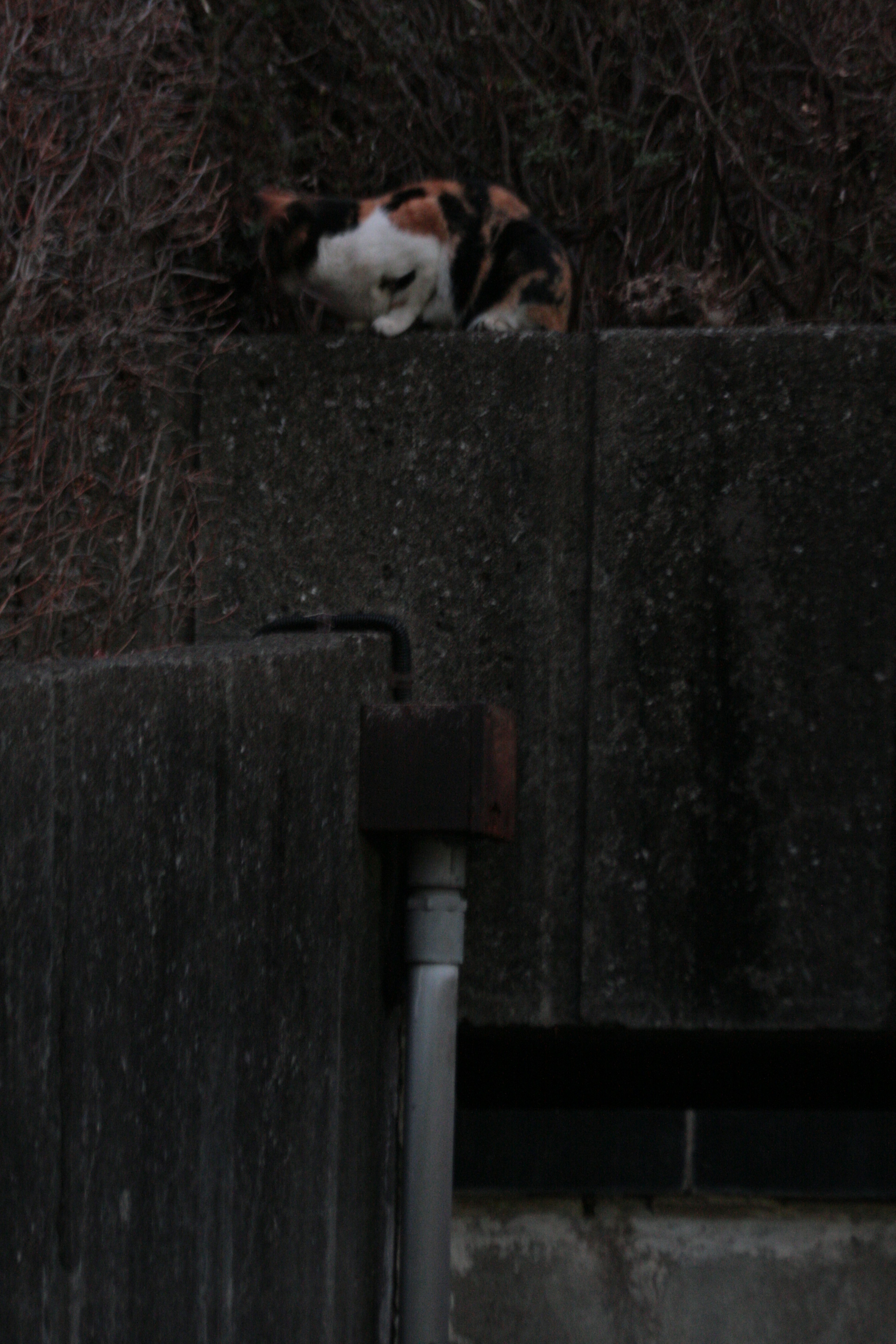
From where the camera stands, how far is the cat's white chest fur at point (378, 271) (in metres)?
3.36

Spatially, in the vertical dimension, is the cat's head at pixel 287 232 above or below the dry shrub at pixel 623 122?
below

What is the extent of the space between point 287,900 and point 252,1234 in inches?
19.0

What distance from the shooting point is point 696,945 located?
9.37 feet

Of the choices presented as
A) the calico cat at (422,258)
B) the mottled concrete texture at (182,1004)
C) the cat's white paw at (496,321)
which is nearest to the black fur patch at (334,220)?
the calico cat at (422,258)

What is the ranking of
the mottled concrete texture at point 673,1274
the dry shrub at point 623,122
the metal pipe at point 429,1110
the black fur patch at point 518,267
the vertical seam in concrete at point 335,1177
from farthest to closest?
the dry shrub at point 623,122 < the black fur patch at point 518,267 < the mottled concrete texture at point 673,1274 < the metal pipe at point 429,1110 < the vertical seam in concrete at point 335,1177

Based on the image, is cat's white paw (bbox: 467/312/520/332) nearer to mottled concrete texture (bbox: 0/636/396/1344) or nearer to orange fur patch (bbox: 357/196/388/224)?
orange fur patch (bbox: 357/196/388/224)

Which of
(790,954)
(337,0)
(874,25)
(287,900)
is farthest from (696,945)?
(337,0)

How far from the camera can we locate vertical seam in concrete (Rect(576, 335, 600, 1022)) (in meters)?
2.90

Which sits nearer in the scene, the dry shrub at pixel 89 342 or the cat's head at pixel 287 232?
the dry shrub at pixel 89 342

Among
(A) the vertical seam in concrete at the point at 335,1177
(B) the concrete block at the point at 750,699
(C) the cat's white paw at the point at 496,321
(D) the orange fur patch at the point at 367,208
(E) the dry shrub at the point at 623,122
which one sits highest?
(E) the dry shrub at the point at 623,122

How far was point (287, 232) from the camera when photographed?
3.46m

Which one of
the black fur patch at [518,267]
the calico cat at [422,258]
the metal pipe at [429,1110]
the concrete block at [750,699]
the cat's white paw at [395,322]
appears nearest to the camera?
the metal pipe at [429,1110]

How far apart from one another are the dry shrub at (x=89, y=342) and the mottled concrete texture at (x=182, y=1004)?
28.5 inches

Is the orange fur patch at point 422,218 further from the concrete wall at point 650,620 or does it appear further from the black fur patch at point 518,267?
the concrete wall at point 650,620
